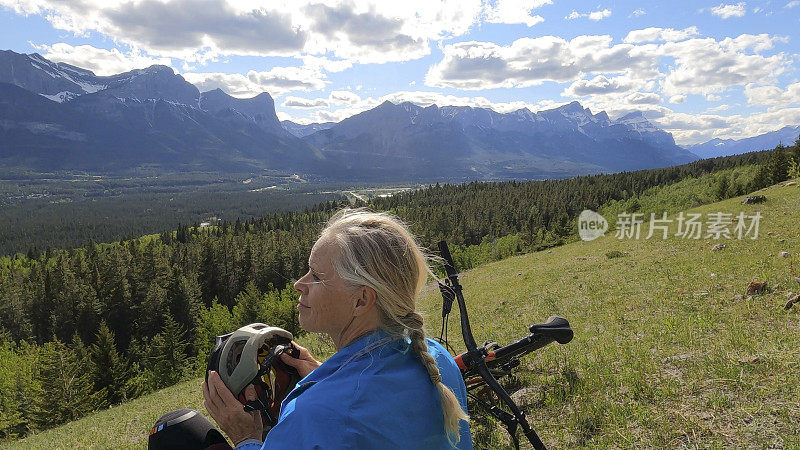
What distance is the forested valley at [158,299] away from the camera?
35188 mm

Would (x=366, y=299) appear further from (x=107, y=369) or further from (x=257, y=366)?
(x=107, y=369)

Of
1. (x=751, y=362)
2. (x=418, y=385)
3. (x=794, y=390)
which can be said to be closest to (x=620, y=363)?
(x=751, y=362)

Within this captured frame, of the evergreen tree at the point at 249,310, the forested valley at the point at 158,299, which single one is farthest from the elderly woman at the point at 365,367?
the evergreen tree at the point at 249,310

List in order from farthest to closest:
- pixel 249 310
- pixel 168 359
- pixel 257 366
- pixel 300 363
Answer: pixel 249 310, pixel 168 359, pixel 300 363, pixel 257 366

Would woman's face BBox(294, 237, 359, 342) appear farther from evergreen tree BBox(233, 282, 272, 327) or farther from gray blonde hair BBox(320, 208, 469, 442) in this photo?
evergreen tree BBox(233, 282, 272, 327)

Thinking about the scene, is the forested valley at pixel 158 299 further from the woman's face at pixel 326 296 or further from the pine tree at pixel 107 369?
the woman's face at pixel 326 296

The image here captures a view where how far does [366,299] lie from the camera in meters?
2.24

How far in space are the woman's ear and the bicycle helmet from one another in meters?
0.68

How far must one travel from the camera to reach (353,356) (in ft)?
6.78

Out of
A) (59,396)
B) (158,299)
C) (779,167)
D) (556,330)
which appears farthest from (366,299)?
(779,167)

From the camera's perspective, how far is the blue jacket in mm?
1766

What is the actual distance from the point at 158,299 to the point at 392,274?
6555 cm

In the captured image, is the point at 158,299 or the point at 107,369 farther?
the point at 158,299

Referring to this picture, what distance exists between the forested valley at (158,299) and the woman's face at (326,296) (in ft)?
80.8
